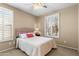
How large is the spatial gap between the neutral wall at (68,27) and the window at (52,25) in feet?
0.28

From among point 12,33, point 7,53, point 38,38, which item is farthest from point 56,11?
point 7,53

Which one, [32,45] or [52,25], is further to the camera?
[52,25]

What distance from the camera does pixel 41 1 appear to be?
49.2 inches

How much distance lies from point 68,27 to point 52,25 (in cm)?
35

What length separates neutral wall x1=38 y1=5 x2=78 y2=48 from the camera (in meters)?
1.58

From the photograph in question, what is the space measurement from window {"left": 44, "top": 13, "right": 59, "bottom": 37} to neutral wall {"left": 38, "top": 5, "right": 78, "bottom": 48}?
86 millimetres

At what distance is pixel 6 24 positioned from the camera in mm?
1557

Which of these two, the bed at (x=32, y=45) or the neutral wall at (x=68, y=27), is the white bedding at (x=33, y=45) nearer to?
the bed at (x=32, y=45)

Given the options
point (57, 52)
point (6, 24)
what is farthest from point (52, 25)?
point (6, 24)

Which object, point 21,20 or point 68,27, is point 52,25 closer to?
point 68,27

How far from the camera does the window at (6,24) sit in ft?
4.85

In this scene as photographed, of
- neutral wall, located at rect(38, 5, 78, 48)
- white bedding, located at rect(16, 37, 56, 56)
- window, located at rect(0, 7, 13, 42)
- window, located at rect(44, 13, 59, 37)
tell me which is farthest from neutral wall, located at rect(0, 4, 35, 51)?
neutral wall, located at rect(38, 5, 78, 48)

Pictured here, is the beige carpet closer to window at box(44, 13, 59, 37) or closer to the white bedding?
the white bedding

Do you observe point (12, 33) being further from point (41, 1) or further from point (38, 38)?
point (41, 1)
